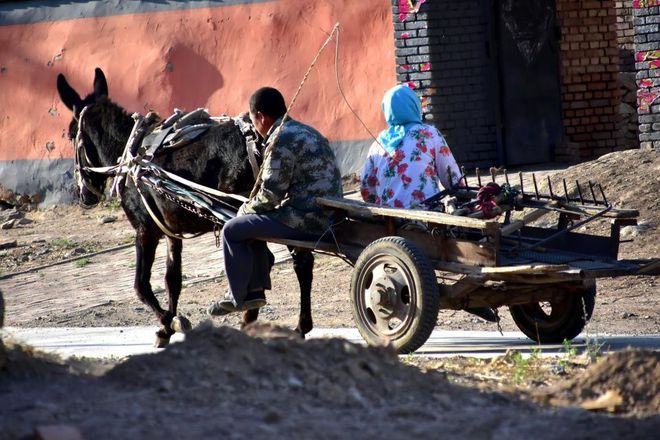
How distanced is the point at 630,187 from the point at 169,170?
4906 millimetres

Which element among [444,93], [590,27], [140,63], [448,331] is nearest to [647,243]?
[448,331]

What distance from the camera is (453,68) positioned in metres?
14.5

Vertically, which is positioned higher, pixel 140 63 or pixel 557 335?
pixel 140 63

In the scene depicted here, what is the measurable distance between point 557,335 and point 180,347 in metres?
2.89

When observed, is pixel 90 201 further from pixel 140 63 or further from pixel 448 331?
pixel 140 63

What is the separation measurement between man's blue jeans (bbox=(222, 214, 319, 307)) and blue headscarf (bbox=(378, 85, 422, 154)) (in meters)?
0.80

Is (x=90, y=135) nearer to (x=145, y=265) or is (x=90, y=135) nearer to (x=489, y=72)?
(x=145, y=265)

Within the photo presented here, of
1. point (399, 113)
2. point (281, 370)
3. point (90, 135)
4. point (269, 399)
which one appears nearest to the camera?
point (269, 399)

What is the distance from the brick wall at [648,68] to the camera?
12.6m

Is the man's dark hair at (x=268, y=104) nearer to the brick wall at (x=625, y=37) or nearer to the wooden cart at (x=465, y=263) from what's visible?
the wooden cart at (x=465, y=263)

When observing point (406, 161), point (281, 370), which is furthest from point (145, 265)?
point (281, 370)

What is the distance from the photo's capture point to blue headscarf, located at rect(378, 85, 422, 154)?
312 inches

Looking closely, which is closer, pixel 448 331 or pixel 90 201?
pixel 448 331

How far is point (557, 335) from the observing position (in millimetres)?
7746
